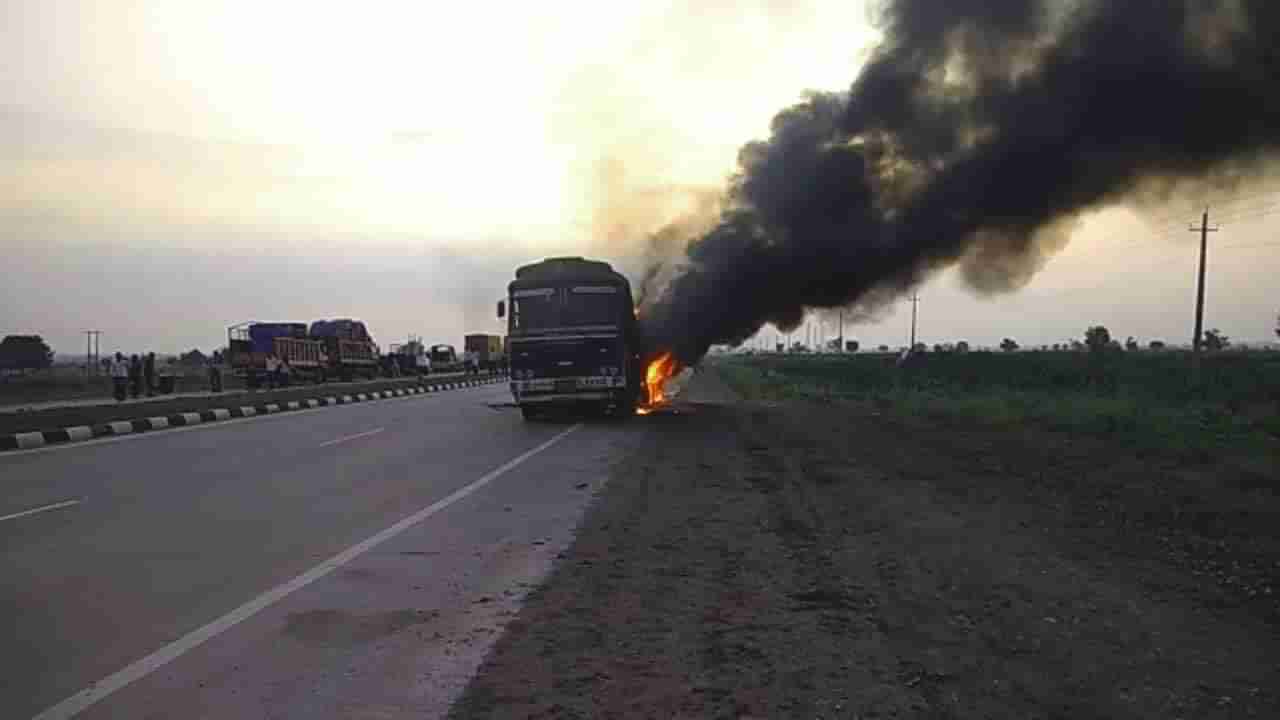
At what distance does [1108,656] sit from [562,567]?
148 inches

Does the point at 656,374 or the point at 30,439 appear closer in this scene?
the point at 30,439

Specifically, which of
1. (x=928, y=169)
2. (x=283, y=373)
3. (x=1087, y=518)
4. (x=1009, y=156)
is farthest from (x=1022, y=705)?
(x=283, y=373)

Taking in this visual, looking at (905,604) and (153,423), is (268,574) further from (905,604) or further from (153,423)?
(153,423)

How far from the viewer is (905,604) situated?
21.1ft

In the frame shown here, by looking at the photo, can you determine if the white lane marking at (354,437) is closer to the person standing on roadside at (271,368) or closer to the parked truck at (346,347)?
the person standing on roadside at (271,368)

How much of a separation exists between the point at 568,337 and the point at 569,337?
0.02 m

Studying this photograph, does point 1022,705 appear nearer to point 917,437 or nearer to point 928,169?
point 917,437

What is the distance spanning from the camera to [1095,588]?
6875 mm

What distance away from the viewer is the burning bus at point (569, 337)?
21.9 metres

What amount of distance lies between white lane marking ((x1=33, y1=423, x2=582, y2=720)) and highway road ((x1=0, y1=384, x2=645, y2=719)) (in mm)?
16

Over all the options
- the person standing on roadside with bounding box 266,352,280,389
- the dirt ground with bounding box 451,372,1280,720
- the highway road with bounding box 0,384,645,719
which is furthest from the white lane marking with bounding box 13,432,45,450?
the person standing on roadside with bounding box 266,352,280,389

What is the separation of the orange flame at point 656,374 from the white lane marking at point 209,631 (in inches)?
659

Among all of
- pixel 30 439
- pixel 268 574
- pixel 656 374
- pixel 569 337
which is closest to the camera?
pixel 268 574

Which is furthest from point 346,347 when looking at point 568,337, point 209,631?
point 209,631
